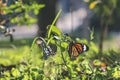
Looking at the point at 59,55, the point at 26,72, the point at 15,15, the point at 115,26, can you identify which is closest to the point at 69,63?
the point at 59,55

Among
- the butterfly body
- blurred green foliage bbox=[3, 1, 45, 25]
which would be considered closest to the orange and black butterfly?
the butterfly body

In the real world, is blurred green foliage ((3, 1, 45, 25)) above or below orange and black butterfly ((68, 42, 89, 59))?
below

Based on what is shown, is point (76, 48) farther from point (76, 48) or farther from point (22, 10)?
point (22, 10)

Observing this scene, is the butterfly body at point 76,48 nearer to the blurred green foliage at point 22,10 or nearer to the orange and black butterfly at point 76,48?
the orange and black butterfly at point 76,48

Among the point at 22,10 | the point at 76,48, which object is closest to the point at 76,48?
the point at 76,48

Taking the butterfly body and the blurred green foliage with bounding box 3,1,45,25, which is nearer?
the butterfly body

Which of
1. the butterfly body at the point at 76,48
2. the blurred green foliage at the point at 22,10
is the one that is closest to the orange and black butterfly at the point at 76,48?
the butterfly body at the point at 76,48

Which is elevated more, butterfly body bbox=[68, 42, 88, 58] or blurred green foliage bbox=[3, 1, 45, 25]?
→ butterfly body bbox=[68, 42, 88, 58]

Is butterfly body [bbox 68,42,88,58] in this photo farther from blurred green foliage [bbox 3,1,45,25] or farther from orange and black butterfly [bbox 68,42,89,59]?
blurred green foliage [bbox 3,1,45,25]

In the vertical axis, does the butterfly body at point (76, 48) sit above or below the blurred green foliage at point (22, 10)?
above
